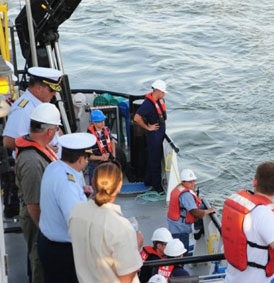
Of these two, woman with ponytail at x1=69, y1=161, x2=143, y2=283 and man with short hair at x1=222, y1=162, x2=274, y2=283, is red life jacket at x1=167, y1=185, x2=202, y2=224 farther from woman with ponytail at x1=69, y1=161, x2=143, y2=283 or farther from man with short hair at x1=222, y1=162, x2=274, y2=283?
woman with ponytail at x1=69, y1=161, x2=143, y2=283

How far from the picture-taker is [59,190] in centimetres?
445

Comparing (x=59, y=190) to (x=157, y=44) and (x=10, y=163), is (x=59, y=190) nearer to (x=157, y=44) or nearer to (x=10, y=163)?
(x=10, y=163)

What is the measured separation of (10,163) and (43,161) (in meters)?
2.63

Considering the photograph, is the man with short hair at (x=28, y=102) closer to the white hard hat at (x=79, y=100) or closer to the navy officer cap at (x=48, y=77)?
the navy officer cap at (x=48, y=77)

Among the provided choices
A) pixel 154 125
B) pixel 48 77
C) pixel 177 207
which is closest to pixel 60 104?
pixel 154 125

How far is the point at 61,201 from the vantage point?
444 centimetres

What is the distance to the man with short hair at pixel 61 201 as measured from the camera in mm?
4445

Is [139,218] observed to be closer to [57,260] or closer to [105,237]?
[57,260]

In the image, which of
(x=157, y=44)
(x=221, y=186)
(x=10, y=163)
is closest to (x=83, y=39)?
(x=157, y=44)

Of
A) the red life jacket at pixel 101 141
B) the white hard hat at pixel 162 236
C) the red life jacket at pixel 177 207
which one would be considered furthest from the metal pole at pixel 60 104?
Result: the white hard hat at pixel 162 236

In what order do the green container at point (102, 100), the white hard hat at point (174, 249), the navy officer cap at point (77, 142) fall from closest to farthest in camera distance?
the navy officer cap at point (77, 142), the white hard hat at point (174, 249), the green container at point (102, 100)

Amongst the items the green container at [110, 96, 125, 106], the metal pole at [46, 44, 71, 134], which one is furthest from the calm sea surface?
the metal pole at [46, 44, 71, 134]

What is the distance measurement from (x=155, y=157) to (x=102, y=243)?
5.78 metres

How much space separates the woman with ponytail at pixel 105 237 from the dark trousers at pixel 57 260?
26.5 inches
